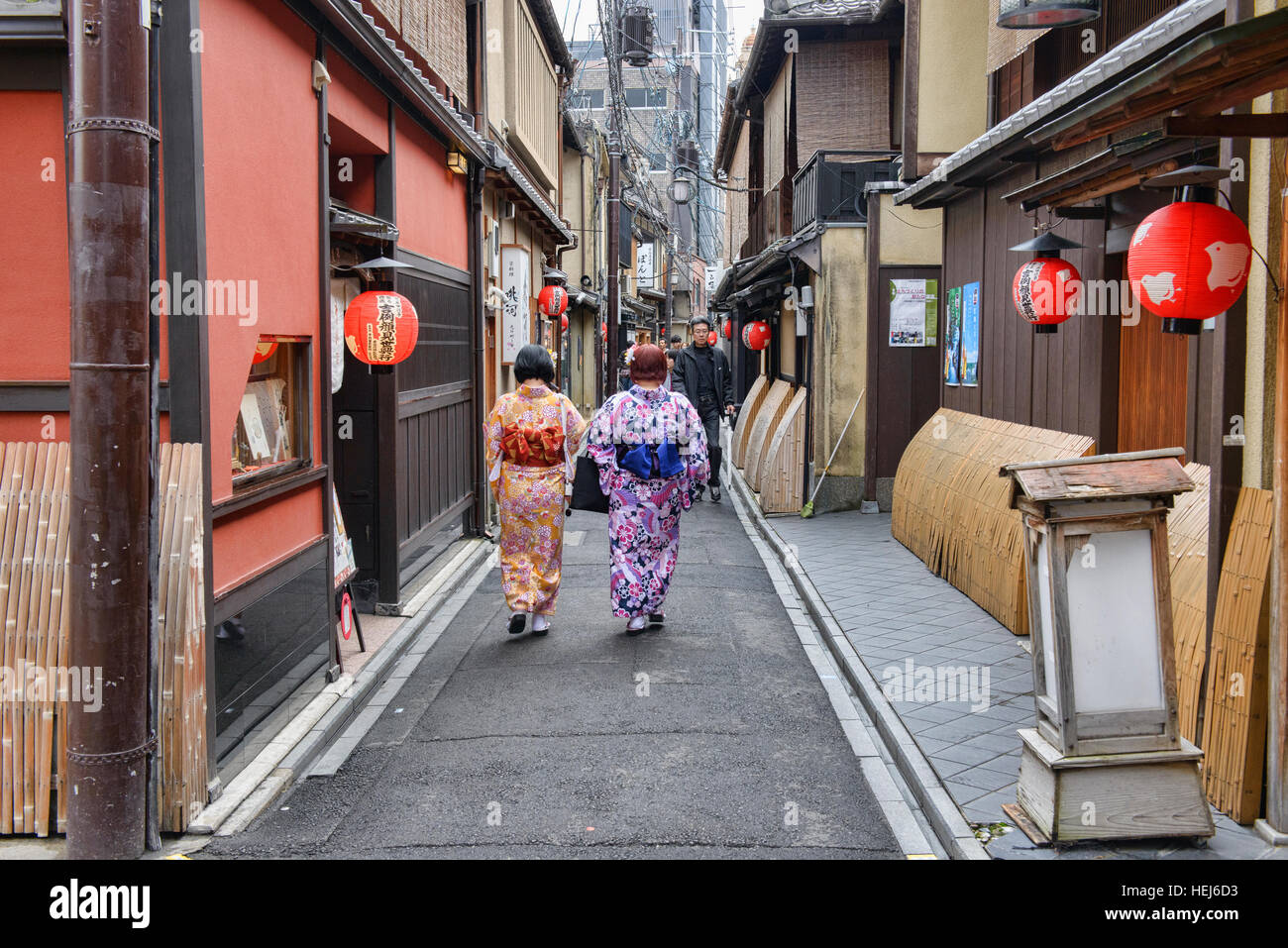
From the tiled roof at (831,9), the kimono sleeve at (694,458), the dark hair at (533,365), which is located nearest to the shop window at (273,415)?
the dark hair at (533,365)

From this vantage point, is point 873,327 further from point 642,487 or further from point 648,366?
point 642,487

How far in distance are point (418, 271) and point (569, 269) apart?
2423 cm

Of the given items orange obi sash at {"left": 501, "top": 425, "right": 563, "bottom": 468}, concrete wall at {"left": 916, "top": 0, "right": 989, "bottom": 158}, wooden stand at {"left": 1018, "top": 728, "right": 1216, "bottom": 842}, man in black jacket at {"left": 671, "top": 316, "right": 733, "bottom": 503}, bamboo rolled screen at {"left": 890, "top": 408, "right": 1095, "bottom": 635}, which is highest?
concrete wall at {"left": 916, "top": 0, "right": 989, "bottom": 158}

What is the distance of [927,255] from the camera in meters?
15.6

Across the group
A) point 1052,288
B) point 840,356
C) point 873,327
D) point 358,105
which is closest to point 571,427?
point 358,105

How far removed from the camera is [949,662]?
8.03 meters

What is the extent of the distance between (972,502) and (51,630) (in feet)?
25.4

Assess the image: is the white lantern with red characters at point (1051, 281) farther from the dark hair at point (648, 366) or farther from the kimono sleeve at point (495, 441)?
the kimono sleeve at point (495, 441)

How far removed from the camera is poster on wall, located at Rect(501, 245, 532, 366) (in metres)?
16.8

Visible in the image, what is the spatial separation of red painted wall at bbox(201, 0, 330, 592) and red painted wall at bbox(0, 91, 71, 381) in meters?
0.66

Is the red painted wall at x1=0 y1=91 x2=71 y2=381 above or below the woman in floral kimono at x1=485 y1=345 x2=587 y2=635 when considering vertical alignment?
above

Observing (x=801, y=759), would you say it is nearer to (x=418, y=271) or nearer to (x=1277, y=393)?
(x=1277, y=393)

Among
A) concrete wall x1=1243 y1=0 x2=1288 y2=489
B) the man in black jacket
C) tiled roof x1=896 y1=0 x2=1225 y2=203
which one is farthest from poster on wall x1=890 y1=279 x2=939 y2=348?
concrete wall x1=1243 y1=0 x2=1288 y2=489

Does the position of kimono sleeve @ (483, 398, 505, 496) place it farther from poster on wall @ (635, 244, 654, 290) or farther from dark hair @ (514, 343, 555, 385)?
poster on wall @ (635, 244, 654, 290)
